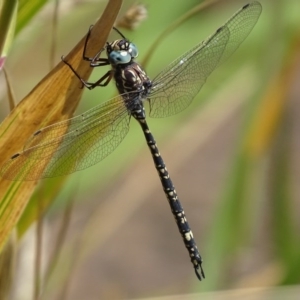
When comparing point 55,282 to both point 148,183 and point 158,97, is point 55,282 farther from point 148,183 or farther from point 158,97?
point 148,183

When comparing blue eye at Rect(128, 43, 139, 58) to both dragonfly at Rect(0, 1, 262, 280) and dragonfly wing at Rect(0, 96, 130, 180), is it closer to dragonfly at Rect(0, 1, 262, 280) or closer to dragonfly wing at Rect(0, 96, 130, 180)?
dragonfly at Rect(0, 1, 262, 280)

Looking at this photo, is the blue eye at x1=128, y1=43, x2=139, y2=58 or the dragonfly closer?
the dragonfly

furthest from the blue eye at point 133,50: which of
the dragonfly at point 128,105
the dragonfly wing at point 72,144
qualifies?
the dragonfly wing at point 72,144

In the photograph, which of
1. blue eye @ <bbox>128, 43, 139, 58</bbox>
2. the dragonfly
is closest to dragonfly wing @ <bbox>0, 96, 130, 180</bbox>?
the dragonfly

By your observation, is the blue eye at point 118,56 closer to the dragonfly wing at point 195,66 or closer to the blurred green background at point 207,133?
the blurred green background at point 207,133

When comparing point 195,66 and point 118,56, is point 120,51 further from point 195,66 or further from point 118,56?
point 195,66

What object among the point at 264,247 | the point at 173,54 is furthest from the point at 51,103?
the point at 264,247
